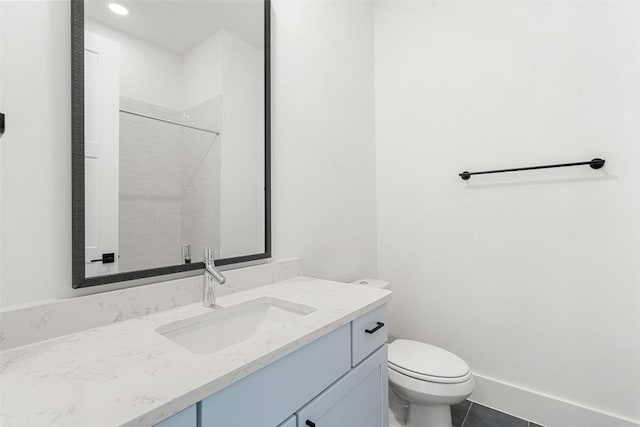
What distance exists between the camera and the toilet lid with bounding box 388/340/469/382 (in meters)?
1.32

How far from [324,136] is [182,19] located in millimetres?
849

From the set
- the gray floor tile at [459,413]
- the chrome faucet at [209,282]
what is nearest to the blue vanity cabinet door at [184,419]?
the chrome faucet at [209,282]

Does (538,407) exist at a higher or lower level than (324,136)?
lower

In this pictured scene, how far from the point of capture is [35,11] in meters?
0.79

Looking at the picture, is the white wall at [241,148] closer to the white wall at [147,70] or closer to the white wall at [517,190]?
the white wall at [147,70]

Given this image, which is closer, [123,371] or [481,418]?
[123,371]

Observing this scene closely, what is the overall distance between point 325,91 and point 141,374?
1.57 metres

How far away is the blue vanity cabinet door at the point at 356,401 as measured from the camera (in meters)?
0.84

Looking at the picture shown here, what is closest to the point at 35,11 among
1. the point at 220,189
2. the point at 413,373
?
the point at 220,189

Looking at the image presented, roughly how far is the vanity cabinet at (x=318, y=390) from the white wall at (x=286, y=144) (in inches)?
22.1

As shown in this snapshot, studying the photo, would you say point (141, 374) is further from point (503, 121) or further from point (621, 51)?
point (621, 51)

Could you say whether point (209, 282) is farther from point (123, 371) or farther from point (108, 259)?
point (123, 371)

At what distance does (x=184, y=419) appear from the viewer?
0.54 meters

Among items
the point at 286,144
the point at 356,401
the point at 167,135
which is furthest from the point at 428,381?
the point at 167,135
